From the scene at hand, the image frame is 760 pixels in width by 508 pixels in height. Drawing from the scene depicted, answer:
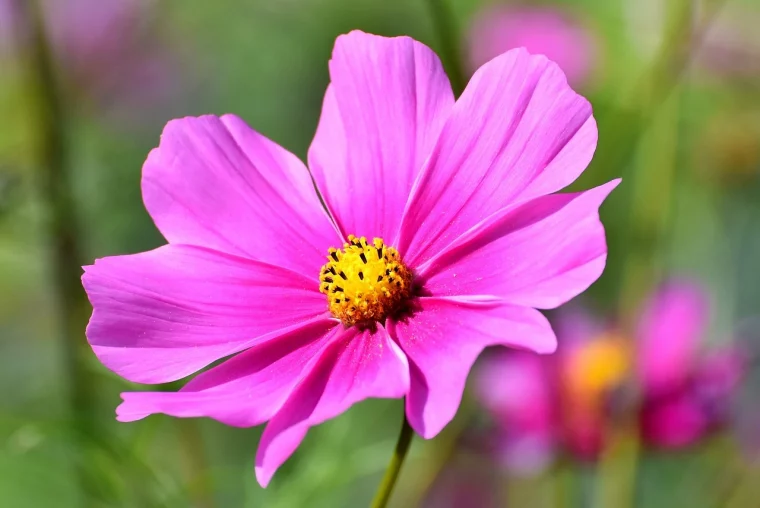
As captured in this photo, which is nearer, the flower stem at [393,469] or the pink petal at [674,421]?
the flower stem at [393,469]

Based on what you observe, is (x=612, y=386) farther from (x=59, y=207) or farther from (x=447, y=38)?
(x=59, y=207)

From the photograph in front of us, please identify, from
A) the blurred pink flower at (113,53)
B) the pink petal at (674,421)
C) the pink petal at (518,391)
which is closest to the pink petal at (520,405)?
the pink petal at (518,391)

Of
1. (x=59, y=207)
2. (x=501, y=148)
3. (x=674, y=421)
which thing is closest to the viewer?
(x=501, y=148)

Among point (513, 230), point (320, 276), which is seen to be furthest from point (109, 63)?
point (513, 230)

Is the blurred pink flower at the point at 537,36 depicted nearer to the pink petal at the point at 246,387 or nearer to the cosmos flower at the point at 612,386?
the cosmos flower at the point at 612,386

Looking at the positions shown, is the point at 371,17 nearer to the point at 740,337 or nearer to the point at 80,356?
the point at 740,337

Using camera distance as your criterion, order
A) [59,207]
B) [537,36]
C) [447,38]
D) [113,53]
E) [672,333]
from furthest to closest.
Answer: [537,36] < [113,53] < [672,333] < [59,207] < [447,38]

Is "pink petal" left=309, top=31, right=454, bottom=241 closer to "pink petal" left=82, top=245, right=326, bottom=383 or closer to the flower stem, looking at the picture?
"pink petal" left=82, top=245, right=326, bottom=383

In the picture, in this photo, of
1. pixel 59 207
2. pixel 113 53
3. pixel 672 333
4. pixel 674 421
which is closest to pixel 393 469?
pixel 59 207
